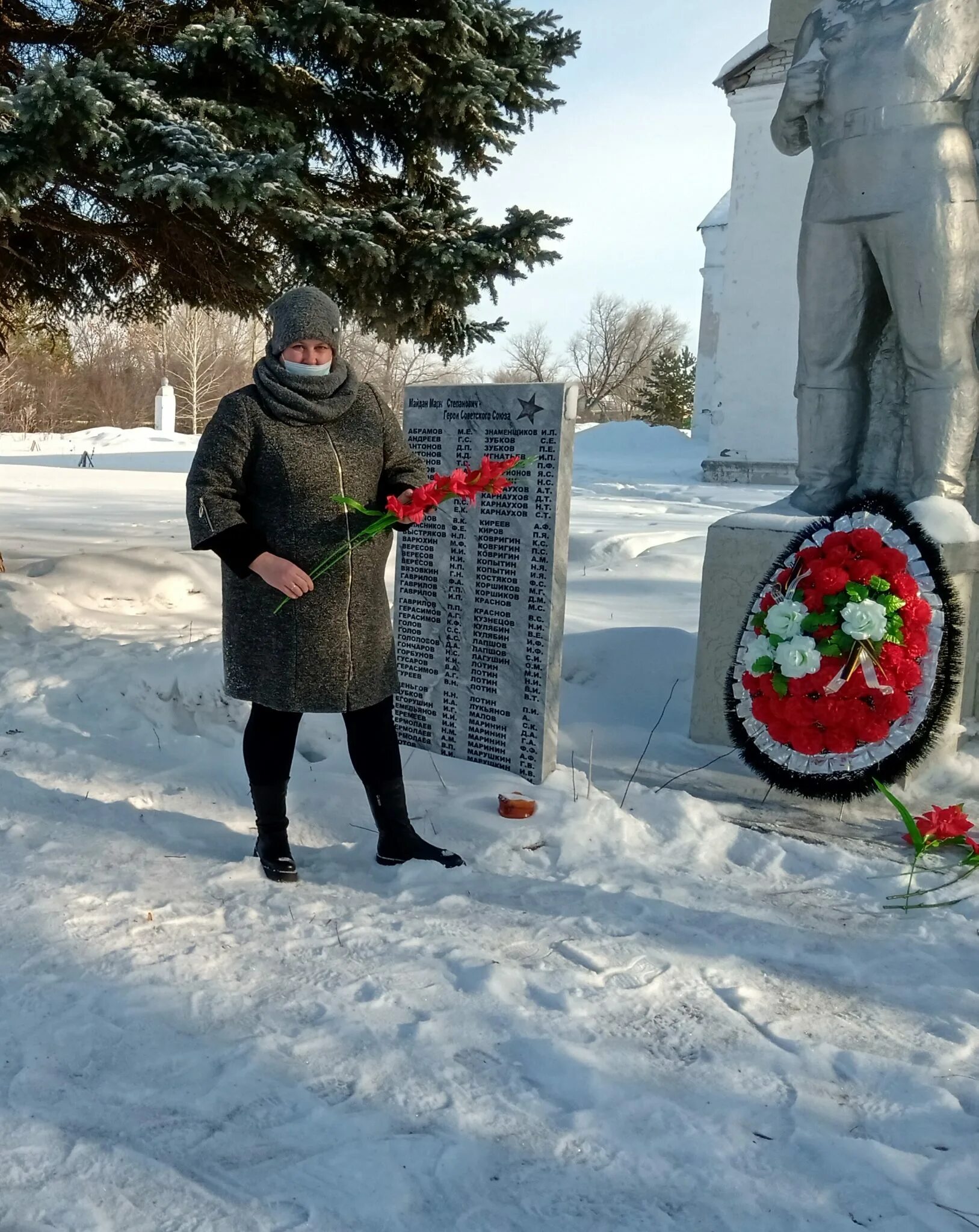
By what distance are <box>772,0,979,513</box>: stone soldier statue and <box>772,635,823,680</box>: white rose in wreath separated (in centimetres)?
106

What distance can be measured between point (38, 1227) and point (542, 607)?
2.64m

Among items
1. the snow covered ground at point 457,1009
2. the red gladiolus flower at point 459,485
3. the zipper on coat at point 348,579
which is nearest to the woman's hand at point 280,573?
the zipper on coat at point 348,579

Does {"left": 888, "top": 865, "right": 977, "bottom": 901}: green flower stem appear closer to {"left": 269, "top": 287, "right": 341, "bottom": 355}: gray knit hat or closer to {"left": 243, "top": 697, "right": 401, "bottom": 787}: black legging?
{"left": 243, "top": 697, "right": 401, "bottom": 787}: black legging

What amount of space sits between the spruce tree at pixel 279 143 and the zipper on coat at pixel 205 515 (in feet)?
7.97

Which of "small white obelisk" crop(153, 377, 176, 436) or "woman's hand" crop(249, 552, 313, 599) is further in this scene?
"small white obelisk" crop(153, 377, 176, 436)

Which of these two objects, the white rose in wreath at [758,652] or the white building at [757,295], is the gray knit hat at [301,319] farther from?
the white building at [757,295]

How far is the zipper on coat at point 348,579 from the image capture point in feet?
9.71

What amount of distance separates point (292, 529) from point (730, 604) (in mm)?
2159

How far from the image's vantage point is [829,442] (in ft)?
14.7

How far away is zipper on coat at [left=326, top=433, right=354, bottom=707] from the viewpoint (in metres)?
2.96

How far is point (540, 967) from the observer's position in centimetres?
255

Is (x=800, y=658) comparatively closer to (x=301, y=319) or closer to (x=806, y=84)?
(x=301, y=319)

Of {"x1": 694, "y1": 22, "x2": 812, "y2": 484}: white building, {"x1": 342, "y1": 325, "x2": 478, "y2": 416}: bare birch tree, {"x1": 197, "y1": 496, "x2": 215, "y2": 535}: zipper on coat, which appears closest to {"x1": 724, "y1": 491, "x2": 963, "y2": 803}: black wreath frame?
{"x1": 197, "y1": 496, "x2": 215, "y2": 535}: zipper on coat

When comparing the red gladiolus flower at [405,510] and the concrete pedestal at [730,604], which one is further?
the concrete pedestal at [730,604]
